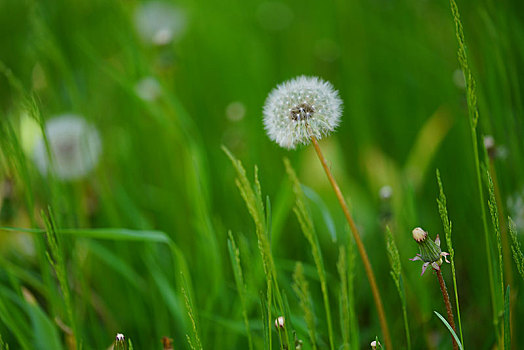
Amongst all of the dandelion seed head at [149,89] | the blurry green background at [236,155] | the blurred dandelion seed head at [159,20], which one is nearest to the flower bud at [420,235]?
the blurry green background at [236,155]

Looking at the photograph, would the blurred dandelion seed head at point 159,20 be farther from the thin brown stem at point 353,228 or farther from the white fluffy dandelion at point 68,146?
the thin brown stem at point 353,228

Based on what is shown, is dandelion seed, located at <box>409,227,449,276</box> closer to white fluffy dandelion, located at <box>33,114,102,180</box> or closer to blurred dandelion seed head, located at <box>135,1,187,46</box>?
white fluffy dandelion, located at <box>33,114,102,180</box>

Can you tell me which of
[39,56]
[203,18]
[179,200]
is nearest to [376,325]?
[179,200]

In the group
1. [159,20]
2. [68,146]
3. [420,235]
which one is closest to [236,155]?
[68,146]

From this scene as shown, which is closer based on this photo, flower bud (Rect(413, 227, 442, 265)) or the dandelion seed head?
flower bud (Rect(413, 227, 442, 265))

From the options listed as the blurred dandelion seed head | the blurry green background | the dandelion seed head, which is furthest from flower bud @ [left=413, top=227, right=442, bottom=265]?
the blurred dandelion seed head

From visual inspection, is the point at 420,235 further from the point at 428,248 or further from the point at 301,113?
the point at 301,113

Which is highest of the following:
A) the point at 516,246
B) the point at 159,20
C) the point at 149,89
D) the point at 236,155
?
the point at 159,20
